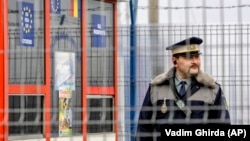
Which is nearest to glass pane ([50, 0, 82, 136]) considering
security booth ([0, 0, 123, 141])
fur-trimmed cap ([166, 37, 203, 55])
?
security booth ([0, 0, 123, 141])

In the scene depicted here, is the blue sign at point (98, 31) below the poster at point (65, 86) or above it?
above

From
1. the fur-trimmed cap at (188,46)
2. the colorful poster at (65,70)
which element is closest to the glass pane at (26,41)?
the colorful poster at (65,70)

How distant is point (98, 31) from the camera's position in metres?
5.21

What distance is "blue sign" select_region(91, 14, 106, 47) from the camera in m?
5.11

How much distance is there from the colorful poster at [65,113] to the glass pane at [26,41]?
0.63 ft

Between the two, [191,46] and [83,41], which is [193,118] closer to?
[191,46]

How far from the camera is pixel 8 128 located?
174 inches

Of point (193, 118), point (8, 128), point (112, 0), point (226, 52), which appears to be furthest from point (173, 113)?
point (112, 0)

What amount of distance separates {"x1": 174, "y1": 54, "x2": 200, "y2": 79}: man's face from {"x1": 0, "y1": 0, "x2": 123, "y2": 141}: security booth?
85 cm

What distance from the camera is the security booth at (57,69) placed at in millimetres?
4441

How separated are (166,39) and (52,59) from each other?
69 cm

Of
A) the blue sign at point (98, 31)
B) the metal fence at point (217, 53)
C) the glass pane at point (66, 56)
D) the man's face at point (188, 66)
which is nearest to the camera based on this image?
the metal fence at point (217, 53)

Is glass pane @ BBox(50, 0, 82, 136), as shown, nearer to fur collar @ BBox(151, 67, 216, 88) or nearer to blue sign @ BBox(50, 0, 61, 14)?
blue sign @ BBox(50, 0, 61, 14)

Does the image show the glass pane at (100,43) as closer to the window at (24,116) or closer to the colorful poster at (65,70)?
the colorful poster at (65,70)
